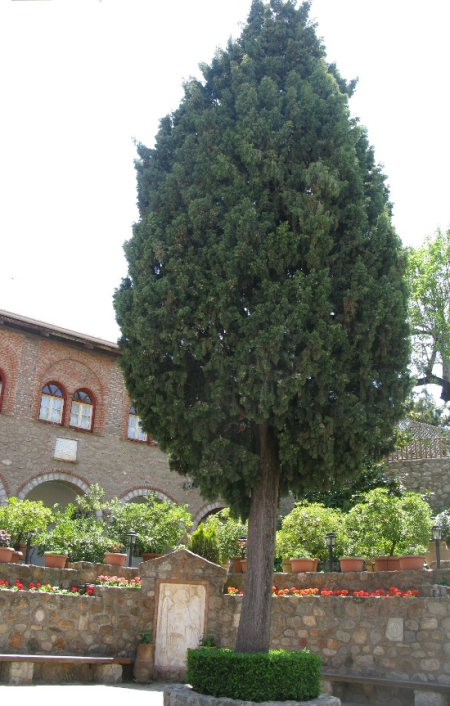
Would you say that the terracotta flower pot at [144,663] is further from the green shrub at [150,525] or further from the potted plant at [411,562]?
the potted plant at [411,562]

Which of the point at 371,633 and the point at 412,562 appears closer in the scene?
the point at 371,633

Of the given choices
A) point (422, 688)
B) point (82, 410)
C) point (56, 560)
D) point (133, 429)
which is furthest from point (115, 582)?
point (133, 429)

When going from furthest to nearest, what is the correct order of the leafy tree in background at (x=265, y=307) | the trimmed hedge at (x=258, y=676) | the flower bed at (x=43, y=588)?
1. the flower bed at (x=43, y=588)
2. the leafy tree in background at (x=265, y=307)
3. the trimmed hedge at (x=258, y=676)

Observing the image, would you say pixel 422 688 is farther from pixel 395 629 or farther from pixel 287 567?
pixel 287 567

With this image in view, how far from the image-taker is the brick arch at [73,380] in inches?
750

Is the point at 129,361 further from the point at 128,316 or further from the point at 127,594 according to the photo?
the point at 127,594

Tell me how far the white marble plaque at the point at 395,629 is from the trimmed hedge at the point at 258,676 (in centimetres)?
236

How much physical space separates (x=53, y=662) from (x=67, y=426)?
9.16 meters

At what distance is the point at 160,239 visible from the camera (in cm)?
950

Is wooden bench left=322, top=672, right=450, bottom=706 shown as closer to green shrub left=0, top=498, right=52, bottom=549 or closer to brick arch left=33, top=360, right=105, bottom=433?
green shrub left=0, top=498, right=52, bottom=549

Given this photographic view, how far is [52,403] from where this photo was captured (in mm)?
19078

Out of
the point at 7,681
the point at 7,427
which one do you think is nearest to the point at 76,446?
the point at 7,427

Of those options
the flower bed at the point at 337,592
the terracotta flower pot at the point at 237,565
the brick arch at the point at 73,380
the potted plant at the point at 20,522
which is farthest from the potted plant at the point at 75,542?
→ the brick arch at the point at 73,380

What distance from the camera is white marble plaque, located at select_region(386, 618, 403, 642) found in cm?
961
